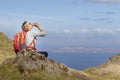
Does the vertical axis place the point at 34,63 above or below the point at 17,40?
below

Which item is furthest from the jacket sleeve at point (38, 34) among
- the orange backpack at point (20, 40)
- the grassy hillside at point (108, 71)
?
the grassy hillside at point (108, 71)

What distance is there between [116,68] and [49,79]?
6333cm

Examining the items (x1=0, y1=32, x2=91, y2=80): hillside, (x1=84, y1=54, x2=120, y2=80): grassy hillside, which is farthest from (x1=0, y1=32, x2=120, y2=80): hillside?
(x1=84, y1=54, x2=120, y2=80): grassy hillside

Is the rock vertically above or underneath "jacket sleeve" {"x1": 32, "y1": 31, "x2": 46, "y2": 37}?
underneath

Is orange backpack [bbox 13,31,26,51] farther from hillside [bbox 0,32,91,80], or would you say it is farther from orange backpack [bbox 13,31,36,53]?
hillside [bbox 0,32,91,80]

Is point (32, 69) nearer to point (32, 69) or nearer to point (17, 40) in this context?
point (32, 69)

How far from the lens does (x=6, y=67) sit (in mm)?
27422

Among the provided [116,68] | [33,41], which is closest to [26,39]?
[33,41]

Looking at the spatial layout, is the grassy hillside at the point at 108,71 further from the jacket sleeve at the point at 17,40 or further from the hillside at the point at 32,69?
the jacket sleeve at the point at 17,40

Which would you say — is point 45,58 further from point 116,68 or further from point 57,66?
point 116,68

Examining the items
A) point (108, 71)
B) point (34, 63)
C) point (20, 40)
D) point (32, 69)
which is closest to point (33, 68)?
point (32, 69)

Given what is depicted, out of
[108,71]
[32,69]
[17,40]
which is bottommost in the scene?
[108,71]

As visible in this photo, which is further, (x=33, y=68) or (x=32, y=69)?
(x=33, y=68)

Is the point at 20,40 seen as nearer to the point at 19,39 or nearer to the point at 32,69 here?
the point at 19,39
